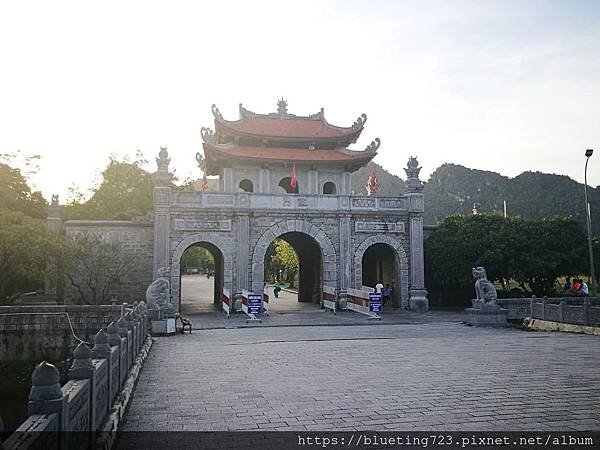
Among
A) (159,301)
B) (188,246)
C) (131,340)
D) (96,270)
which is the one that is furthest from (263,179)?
(131,340)

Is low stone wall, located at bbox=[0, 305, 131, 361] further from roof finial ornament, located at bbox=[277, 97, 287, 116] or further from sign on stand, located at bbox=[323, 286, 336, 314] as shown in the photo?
roof finial ornament, located at bbox=[277, 97, 287, 116]

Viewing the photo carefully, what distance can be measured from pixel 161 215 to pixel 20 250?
6.10m

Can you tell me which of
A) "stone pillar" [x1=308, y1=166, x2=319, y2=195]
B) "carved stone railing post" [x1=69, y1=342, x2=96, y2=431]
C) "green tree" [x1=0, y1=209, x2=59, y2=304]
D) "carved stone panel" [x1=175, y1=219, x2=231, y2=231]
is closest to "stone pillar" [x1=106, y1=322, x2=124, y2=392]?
"carved stone railing post" [x1=69, y1=342, x2=96, y2=431]

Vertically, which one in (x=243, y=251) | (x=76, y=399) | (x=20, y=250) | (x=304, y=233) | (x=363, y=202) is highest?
(x=363, y=202)

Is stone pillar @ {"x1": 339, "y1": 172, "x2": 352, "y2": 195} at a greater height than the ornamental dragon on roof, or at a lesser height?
lesser

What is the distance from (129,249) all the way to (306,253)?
10809 mm

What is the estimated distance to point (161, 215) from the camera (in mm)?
22125

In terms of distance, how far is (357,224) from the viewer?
2452cm

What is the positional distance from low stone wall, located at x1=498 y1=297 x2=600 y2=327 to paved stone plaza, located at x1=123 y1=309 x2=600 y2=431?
1.16 m

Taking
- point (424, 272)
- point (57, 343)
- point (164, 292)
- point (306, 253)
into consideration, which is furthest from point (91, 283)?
point (424, 272)

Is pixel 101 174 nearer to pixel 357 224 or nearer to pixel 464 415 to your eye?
pixel 357 224

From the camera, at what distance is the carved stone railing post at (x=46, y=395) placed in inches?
132

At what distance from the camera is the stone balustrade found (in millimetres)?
3117

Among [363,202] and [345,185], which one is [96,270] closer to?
[363,202]
